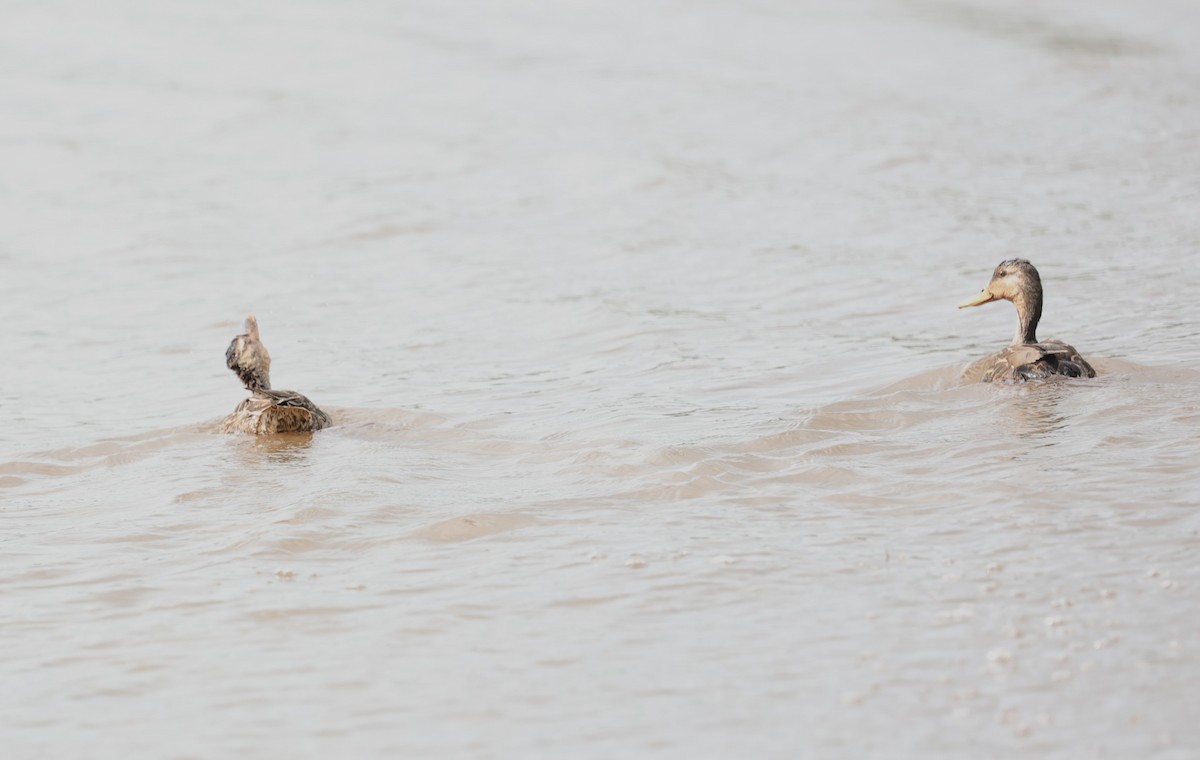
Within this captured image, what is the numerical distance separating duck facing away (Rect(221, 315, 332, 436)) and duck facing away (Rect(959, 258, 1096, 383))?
3.70m

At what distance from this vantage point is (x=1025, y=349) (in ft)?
28.2

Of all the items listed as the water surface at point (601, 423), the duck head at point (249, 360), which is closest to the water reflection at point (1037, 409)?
the water surface at point (601, 423)

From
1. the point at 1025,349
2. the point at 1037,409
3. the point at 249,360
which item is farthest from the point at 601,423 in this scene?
the point at 1025,349

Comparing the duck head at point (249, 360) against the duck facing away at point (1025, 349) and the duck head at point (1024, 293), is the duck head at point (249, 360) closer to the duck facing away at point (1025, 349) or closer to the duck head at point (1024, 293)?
the duck facing away at point (1025, 349)

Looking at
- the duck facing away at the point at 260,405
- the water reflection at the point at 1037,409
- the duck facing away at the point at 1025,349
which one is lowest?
the duck facing away at the point at 260,405

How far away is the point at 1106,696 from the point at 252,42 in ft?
75.9

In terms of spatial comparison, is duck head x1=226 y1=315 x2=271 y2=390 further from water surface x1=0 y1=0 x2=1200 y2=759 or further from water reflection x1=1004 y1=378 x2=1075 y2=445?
water reflection x1=1004 y1=378 x2=1075 y2=445

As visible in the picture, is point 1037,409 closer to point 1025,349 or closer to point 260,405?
point 1025,349

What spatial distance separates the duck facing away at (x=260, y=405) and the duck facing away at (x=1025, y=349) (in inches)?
146

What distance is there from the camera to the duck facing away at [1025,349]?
8.34 m

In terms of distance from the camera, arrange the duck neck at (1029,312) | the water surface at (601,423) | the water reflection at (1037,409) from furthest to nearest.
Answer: the duck neck at (1029,312)
the water reflection at (1037,409)
the water surface at (601,423)

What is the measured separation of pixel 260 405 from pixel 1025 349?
4.19 metres

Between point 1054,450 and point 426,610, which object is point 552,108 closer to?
point 1054,450

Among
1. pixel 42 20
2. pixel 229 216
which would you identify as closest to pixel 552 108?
pixel 229 216
